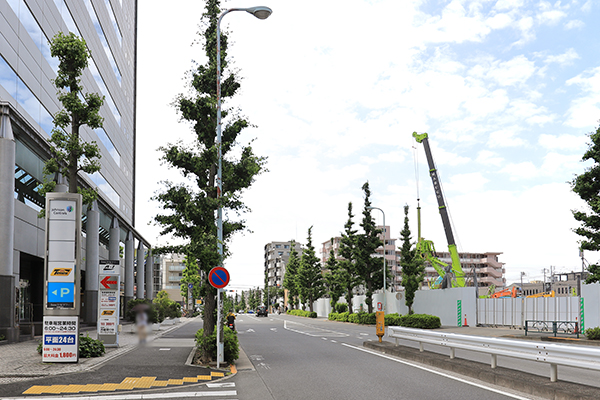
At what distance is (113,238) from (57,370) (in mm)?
30779

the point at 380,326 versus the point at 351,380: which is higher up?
the point at 351,380

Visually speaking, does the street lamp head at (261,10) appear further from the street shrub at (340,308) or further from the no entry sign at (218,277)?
the street shrub at (340,308)

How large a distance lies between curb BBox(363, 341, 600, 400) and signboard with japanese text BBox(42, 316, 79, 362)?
9.98 meters

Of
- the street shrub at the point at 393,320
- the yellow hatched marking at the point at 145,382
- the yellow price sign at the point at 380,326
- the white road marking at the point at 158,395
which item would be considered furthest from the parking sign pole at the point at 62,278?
the street shrub at the point at 393,320

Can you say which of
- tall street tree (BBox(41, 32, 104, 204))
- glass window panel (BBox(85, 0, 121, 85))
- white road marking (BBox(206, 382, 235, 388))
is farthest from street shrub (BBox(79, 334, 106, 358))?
glass window panel (BBox(85, 0, 121, 85))

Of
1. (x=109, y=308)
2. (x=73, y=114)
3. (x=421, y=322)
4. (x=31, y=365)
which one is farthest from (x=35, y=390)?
(x=421, y=322)

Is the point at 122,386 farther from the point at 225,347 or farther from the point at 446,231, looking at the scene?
the point at 446,231

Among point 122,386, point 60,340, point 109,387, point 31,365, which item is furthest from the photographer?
point 60,340

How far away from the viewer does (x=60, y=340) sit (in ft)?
49.5

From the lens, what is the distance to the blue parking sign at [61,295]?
15633 millimetres

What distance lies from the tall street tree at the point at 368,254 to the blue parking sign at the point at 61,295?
3668 cm

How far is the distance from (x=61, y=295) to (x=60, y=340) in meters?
1.34

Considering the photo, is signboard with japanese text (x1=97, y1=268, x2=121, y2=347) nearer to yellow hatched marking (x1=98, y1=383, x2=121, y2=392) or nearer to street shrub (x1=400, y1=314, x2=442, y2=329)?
yellow hatched marking (x1=98, y1=383, x2=121, y2=392)

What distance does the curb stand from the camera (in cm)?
898
